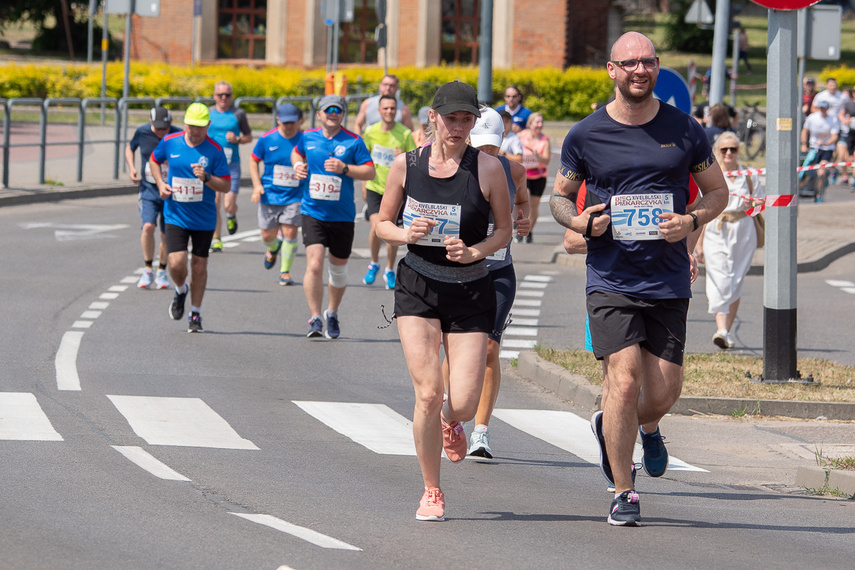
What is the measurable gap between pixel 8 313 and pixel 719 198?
8734mm

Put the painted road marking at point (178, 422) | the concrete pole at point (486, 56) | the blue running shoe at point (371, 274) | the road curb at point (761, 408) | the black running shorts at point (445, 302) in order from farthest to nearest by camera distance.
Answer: the concrete pole at point (486, 56)
the blue running shoe at point (371, 274)
the road curb at point (761, 408)
the painted road marking at point (178, 422)
the black running shorts at point (445, 302)

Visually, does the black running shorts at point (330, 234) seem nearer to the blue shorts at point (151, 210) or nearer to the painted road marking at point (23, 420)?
the blue shorts at point (151, 210)

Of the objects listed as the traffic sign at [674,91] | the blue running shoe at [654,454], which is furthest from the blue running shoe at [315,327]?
the blue running shoe at [654,454]

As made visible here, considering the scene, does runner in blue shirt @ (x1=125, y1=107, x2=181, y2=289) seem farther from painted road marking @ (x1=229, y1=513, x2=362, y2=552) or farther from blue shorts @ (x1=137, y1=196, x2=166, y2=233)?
painted road marking @ (x1=229, y1=513, x2=362, y2=552)

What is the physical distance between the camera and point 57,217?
71.1 ft

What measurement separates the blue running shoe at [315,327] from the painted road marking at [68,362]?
1985mm

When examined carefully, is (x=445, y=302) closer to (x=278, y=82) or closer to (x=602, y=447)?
(x=602, y=447)

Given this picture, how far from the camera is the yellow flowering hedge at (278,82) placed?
37.7 m

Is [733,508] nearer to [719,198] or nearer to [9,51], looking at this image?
[719,198]

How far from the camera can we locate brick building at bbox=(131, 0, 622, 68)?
46969mm

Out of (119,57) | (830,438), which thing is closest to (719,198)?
(830,438)

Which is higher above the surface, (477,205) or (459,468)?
(477,205)

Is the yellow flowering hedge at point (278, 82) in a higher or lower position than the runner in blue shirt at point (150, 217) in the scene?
higher

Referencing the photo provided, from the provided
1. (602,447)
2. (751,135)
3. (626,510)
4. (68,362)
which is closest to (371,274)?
(68,362)
